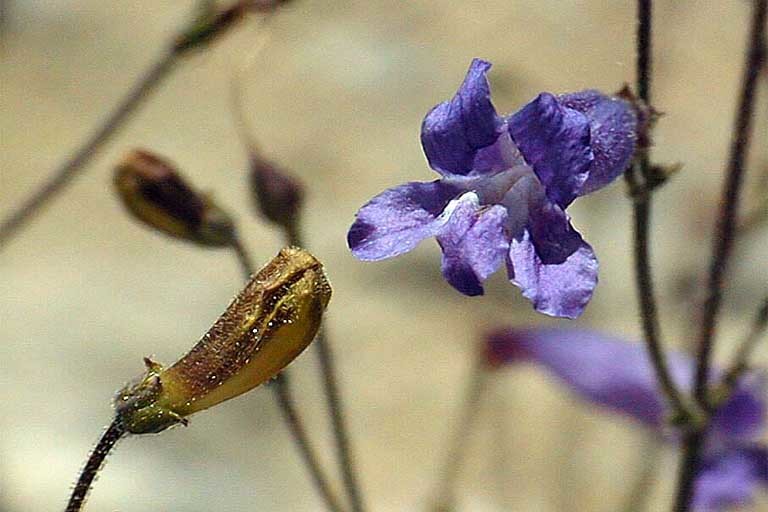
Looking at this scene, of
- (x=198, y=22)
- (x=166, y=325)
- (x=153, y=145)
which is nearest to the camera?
(x=198, y=22)

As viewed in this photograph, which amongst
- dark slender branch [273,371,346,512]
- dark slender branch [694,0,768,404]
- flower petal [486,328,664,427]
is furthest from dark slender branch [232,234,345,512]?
flower petal [486,328,664,427]

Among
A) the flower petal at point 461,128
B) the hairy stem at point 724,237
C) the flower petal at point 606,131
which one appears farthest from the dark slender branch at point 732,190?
the flower petal at point 461,128

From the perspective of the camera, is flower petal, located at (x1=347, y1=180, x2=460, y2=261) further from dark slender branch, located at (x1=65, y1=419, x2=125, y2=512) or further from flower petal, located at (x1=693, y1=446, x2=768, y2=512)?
flower petal, located at (x1=693, y1=446, x2=768, y2=512)

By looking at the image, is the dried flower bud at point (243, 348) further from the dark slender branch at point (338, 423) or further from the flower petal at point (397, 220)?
the dark slender branch at point (338, 423)

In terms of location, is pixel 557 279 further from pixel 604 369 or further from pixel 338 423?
pixel 604 369

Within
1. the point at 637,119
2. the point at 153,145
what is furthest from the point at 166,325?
the point at 637,119

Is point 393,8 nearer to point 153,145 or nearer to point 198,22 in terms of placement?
point 153,145
